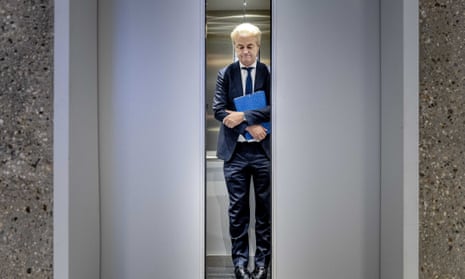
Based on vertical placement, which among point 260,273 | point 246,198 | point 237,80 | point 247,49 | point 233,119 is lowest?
point 260,273

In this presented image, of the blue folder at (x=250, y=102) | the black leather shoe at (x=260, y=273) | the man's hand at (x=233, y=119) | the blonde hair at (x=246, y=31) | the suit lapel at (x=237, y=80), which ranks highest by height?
the blonde hair at (x=246, y=31)

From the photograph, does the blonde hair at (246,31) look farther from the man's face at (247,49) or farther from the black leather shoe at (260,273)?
the black leather shoe at (260,273)

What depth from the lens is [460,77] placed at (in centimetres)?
124

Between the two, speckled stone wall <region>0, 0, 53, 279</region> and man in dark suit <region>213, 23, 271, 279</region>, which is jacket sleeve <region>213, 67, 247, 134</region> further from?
speckled stone wall <region>0, 0, 53, 279</region>

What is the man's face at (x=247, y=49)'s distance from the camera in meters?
1.41

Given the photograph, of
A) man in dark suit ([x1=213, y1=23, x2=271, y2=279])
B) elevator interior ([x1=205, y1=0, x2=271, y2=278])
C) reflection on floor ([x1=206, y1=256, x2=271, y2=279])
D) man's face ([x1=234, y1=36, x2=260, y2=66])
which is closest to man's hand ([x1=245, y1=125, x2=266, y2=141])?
man in dark suit ([x1=213, y1=23, x2=271, y2=279])

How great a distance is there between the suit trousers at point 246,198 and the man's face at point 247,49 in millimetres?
349

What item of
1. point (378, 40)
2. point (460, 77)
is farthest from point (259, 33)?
point (460, 77)

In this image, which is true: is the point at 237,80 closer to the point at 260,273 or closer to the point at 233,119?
the point at 233,119

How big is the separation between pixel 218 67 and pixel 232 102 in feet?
0.52

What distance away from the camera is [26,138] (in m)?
1.24

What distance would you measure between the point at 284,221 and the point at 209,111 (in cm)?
56

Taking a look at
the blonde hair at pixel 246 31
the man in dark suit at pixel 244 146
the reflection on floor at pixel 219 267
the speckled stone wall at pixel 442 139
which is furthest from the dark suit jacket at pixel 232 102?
the speckled stone wall at pixel 442 139

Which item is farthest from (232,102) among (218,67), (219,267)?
(219,267)
